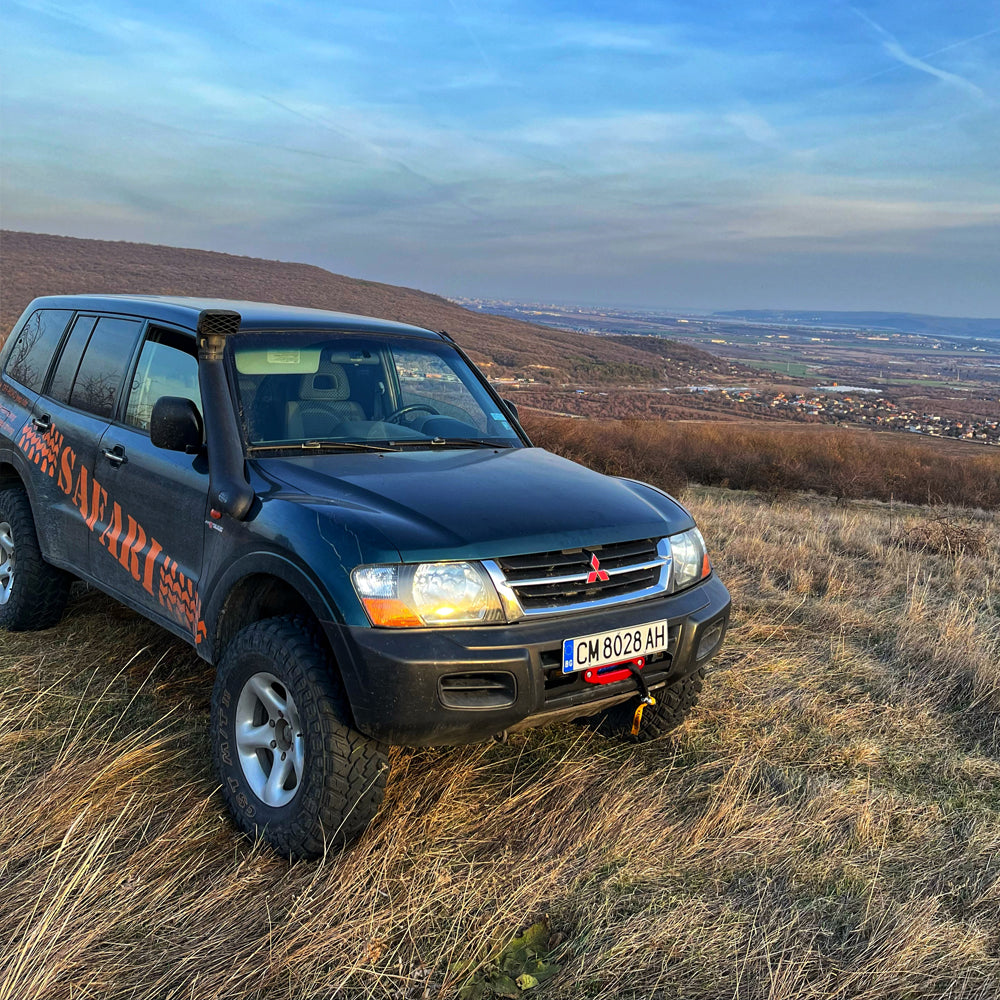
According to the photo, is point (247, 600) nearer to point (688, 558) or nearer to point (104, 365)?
point (688, 558)

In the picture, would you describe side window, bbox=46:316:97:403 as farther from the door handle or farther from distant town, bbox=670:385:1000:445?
distant town, bbox=670:385:1000:445

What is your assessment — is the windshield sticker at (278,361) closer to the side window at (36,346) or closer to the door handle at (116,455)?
the door handle at (116,455)

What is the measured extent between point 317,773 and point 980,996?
6.43 feet

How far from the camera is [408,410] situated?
12.7 feet

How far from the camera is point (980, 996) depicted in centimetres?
223

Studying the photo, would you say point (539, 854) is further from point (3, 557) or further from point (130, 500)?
point (3, 557)

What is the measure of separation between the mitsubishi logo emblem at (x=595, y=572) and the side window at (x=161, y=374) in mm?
1765

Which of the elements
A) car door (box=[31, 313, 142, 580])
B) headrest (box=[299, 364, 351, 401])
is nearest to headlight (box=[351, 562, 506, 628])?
headrest (box=[299, 364, 351, 401])

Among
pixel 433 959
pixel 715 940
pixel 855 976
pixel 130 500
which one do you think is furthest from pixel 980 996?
pixel 130 500

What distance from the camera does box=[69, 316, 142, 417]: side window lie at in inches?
153

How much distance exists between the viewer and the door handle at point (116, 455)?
3.63 metres

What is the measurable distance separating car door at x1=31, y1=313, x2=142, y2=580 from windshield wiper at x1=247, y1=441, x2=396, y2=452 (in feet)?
3.54

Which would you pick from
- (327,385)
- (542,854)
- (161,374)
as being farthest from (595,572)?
(161,374)

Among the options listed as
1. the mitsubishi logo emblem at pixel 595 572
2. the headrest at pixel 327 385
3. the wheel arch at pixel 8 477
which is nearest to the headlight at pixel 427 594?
the mitsubishi logo emblem at pixel 595 572
